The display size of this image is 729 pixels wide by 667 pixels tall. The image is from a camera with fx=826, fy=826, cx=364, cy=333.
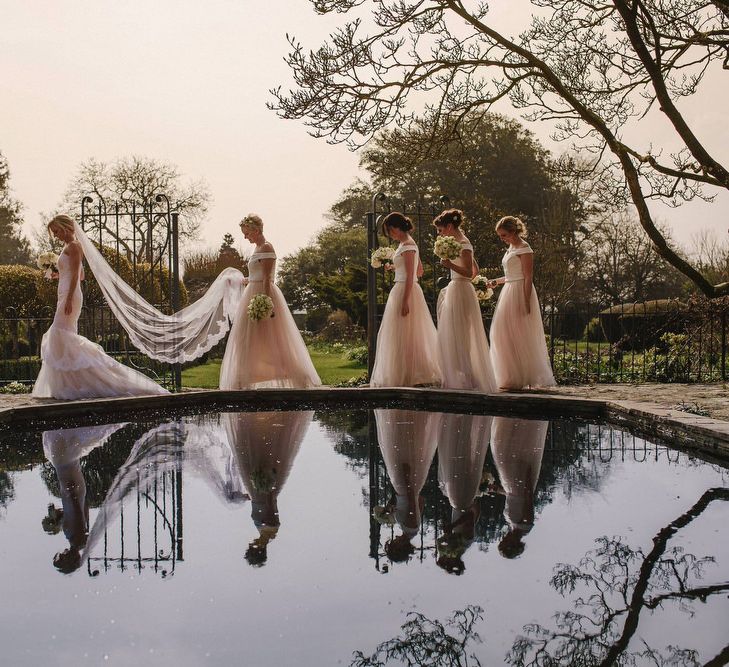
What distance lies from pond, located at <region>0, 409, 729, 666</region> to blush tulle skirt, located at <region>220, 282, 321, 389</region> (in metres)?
3.37

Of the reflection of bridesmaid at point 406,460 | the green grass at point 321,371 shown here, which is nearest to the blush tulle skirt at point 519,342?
the reflection of bridesmaid at point 406,460

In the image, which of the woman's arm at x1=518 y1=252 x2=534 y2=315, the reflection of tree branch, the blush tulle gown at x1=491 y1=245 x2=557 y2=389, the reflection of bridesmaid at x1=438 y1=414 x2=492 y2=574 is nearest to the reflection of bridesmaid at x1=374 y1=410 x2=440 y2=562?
the reflection of bridesmaid at x1=438 y1=414 x2=492 y2=574

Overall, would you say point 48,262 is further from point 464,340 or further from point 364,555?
point 364,555

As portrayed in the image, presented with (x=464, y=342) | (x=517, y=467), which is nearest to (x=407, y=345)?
(x=464, y=342)

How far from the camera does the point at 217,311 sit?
1118 cm

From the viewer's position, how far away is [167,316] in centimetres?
1050

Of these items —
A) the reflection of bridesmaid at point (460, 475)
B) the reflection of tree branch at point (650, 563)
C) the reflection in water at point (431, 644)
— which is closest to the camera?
the reflection in water at point (431, 644)

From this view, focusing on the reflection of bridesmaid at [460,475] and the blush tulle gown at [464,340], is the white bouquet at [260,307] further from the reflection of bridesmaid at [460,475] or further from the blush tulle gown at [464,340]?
the reflection of bridesmaid at [460,475]

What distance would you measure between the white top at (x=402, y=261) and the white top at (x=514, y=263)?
112 centimetres

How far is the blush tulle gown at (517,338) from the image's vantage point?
1020cm

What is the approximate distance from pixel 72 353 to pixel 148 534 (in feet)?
18.2

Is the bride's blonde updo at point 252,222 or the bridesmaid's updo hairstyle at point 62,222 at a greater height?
the bride's blonde updo at point 252,222

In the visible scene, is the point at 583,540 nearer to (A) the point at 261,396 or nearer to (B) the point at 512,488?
(B) the point at 512,488

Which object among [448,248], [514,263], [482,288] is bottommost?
[482,288]
